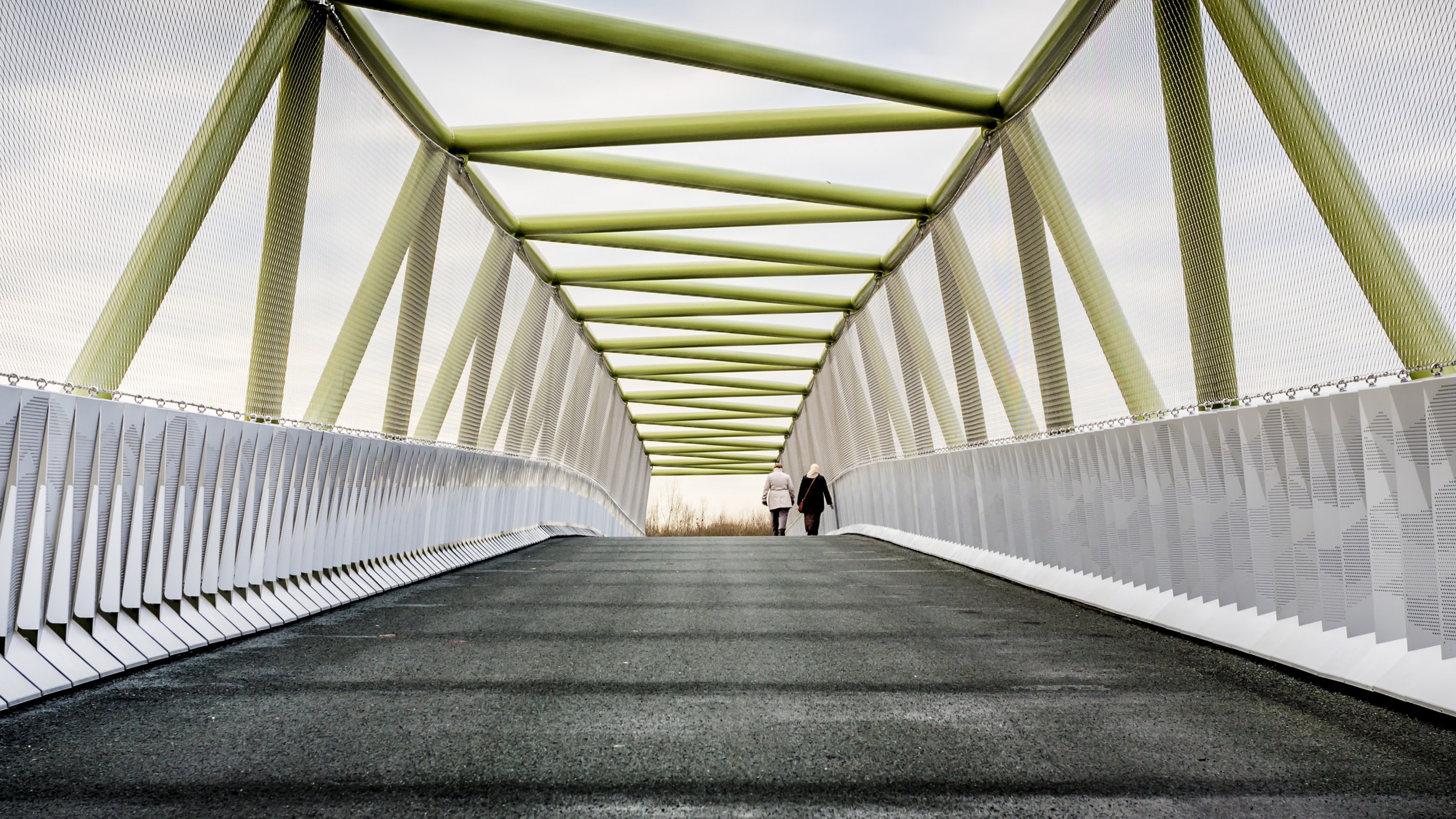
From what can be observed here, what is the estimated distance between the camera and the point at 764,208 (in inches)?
631

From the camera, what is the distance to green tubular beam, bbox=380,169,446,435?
9.96 metres

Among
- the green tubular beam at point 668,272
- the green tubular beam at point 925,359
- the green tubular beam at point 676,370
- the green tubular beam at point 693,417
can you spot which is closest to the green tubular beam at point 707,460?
the green tubular beam at point 693,417

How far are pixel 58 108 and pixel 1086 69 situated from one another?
7.35 metres

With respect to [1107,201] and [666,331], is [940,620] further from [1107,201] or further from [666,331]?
[666,331]

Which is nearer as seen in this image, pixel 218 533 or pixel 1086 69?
pixel 218 533

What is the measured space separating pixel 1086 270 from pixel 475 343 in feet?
26.6

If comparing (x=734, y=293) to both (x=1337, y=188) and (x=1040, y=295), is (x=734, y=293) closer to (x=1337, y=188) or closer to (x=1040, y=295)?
(x=1040, y=295)

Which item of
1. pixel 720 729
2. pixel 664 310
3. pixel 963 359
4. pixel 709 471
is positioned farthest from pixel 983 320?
pixel 709 471

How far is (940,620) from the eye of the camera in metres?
6.01

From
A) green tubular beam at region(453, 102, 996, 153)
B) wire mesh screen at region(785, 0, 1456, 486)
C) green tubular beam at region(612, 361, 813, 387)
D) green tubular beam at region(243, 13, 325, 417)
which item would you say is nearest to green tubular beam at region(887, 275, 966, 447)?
wire mesh screen at region(785, 0, 1456, 486)

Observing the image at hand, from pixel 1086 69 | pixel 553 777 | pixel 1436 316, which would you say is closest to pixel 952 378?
pixel 1086 69

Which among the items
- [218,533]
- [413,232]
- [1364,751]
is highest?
[413,232]

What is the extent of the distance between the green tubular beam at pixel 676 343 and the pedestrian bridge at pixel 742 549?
14288mm

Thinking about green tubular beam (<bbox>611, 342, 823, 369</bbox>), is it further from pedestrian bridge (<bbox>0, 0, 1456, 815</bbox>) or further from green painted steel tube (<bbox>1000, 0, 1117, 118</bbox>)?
green painted steel tube (<bbox>1000, 0, 1117, 118</bbox>)
